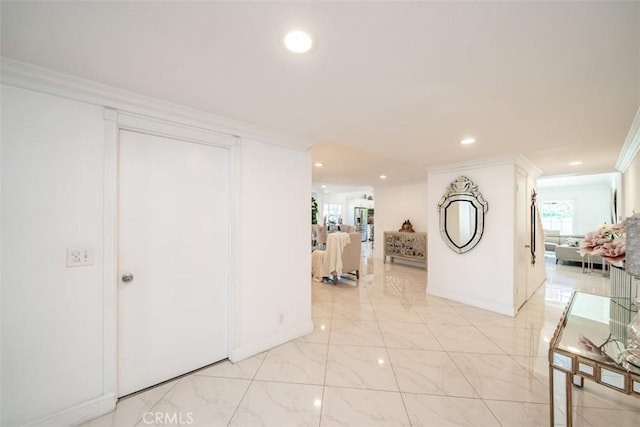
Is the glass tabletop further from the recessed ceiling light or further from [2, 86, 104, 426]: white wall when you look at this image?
[2, 86, 104, 426]: white wall

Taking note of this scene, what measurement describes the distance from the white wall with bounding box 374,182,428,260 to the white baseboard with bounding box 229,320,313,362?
4.74 meters

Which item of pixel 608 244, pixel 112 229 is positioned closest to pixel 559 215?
pixel 608 244

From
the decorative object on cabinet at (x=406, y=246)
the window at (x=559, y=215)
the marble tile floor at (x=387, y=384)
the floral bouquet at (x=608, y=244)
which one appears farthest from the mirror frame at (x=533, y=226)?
the window at (x=559, y=215)

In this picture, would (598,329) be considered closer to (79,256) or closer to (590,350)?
(590,350)

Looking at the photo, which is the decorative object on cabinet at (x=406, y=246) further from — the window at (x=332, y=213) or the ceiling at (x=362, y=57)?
the window at (x=332, y=213)

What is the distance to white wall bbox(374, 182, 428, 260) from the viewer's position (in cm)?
638

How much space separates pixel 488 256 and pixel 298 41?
3.73 metres

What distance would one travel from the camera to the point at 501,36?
43.6 inches

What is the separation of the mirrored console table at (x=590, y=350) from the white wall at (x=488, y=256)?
1.39 m

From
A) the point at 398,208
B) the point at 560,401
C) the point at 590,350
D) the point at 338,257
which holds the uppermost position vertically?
the point at 398,208

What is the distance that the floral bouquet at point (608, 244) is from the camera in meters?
1.31

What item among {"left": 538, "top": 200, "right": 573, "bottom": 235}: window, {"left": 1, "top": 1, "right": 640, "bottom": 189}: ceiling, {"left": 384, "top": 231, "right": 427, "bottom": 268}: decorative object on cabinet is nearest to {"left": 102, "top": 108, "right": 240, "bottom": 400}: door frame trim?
{"left": 1, "top": 1, "right": 640, "bottom": 189}: ceiling

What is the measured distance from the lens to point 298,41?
45.0 inches
